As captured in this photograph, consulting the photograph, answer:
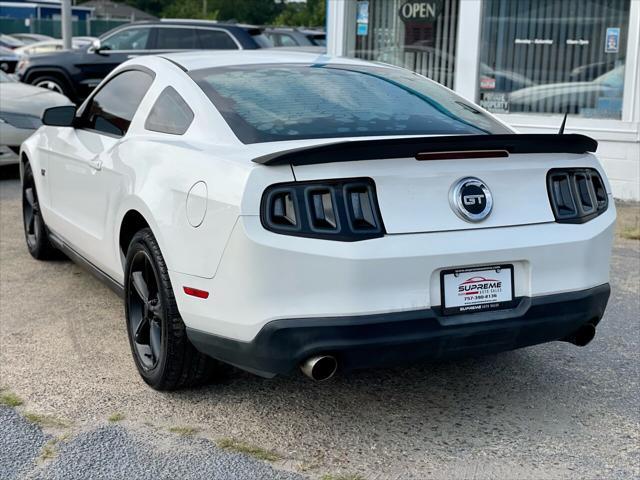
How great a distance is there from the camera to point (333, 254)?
11.0ft

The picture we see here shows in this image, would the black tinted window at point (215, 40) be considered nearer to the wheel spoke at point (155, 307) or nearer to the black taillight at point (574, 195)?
the wheel spoke at point (155, 307)

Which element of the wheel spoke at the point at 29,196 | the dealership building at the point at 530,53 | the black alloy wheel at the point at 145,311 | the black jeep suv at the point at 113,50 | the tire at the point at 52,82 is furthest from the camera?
the tire at the point at 52,82

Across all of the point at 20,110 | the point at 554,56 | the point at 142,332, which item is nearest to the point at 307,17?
the point at 554,56

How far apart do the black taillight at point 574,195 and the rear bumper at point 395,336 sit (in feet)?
1.12

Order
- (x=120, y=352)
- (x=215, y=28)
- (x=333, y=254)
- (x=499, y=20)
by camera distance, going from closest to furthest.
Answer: (x=333, y=254) < (x=120, y=352) < (x=499, y=20) < (x=215, y=28)

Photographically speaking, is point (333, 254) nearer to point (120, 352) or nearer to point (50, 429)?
point (50, 429)

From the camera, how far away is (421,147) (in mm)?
3523

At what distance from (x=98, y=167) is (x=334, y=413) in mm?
1919

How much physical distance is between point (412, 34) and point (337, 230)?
354 inches

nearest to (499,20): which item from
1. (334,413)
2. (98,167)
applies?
(98,167)

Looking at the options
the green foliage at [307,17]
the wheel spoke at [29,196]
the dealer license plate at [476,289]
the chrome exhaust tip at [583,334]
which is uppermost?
the green foliage at [307,17]

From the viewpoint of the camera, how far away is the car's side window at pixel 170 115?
4270 mm

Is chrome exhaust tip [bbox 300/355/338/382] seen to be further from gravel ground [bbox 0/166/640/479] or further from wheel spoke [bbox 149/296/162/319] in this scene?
wheel spoke [bbox 149/296/162/319]


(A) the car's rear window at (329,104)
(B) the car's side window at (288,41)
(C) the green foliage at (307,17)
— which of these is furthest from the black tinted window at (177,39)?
(C) the green foliage at (307,17)
